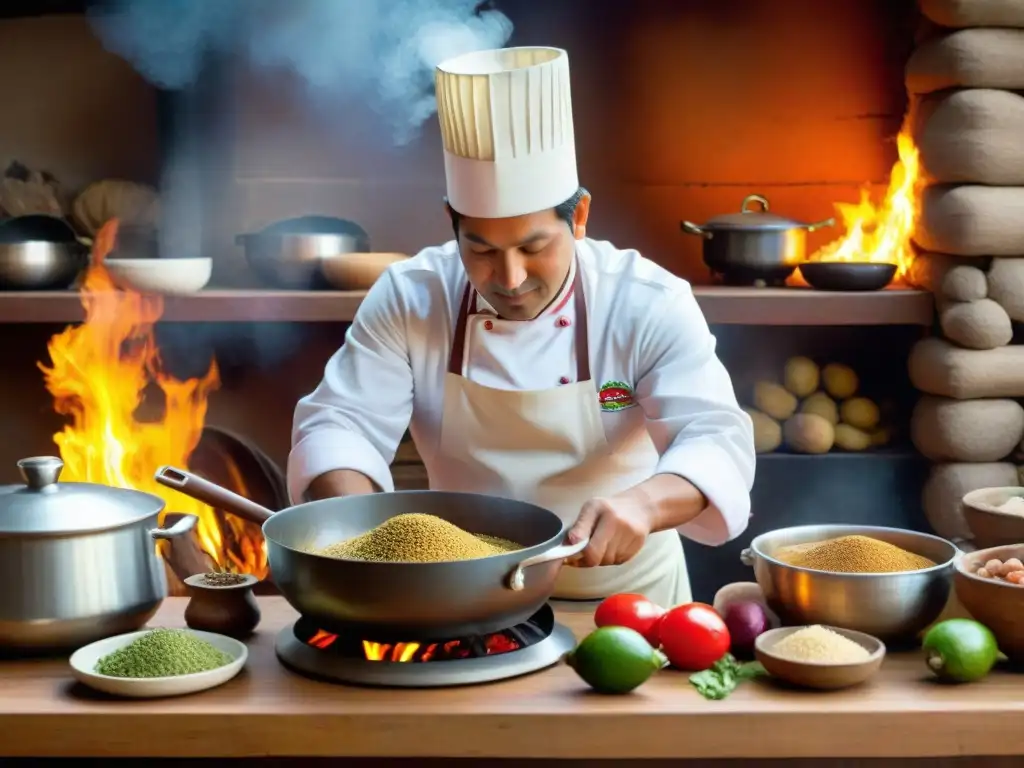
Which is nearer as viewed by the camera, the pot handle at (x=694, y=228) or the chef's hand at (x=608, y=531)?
the chef's hand at (x=608, y=531)

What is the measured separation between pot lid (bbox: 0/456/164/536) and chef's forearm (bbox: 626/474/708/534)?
79 centimetres

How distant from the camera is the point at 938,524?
388 cm

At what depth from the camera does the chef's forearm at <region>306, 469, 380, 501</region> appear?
2242 mm

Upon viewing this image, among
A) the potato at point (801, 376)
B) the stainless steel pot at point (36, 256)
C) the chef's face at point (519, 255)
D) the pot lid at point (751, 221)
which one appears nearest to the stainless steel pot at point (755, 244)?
the pot lid at point (751, 221)

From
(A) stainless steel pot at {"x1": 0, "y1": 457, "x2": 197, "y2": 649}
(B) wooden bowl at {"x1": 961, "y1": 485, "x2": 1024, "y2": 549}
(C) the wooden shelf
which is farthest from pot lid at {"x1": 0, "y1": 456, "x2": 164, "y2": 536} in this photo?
(C) the wooden shelf

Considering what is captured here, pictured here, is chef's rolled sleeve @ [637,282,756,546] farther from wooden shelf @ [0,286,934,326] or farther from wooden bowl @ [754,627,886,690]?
wooden shelf @ [0,286,934,326]

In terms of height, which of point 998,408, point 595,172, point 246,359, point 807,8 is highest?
point 807,8

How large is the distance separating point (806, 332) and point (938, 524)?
0.91m

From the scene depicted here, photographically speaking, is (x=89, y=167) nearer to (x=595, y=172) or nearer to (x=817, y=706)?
(x=595, y=172)

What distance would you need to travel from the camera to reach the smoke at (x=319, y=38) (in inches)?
166

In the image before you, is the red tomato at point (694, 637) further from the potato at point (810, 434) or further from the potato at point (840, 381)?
the potato at point (840, 381)

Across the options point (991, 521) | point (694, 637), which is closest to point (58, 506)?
point (694, 637)

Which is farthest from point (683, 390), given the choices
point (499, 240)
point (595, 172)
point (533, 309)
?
point (595, 172)

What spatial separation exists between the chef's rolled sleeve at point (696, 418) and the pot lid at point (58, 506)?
92cm
